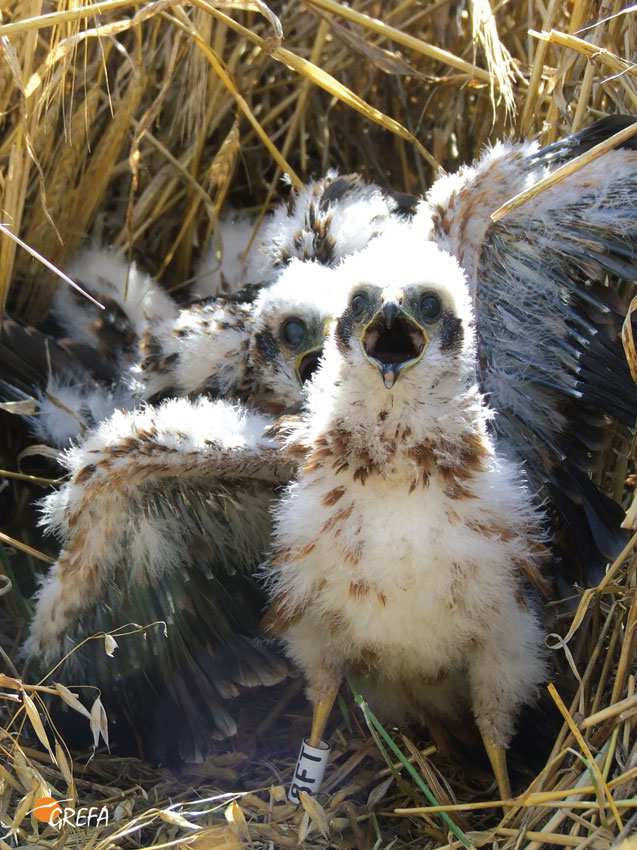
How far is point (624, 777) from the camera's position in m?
2.06

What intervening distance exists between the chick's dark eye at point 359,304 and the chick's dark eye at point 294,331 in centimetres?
59

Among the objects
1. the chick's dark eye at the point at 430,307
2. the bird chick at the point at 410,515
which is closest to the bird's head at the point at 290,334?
the bird chick at the point at 410,515

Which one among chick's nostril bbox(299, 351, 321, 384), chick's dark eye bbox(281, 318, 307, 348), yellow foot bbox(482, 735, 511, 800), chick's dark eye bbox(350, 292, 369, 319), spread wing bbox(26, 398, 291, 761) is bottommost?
yellow foot bbox(482, 735, 511, 800)

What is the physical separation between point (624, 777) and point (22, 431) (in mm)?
1958

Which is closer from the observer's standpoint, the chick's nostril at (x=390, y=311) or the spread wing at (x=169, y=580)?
the chick's nostril at (x=390, y=311)

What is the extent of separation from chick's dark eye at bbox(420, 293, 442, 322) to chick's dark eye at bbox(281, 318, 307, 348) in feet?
2.13

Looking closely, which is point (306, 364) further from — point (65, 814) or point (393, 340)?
point (65, 814)

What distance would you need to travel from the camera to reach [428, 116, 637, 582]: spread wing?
2547 mm

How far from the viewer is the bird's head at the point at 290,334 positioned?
292 centimetres

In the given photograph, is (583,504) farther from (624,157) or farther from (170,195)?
(170,195)

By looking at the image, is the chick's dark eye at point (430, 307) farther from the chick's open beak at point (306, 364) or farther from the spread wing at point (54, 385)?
the spread wing at point (54, 385)

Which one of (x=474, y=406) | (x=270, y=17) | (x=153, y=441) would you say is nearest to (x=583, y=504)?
(x=474, y=406)

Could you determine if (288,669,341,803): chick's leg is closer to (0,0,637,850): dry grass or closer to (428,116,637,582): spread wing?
(0,0,637,850): dry grass

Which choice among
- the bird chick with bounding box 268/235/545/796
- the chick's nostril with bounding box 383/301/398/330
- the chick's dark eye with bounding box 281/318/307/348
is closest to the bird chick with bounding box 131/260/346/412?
the chick's dark eye with bounding box 281/318/307/348
